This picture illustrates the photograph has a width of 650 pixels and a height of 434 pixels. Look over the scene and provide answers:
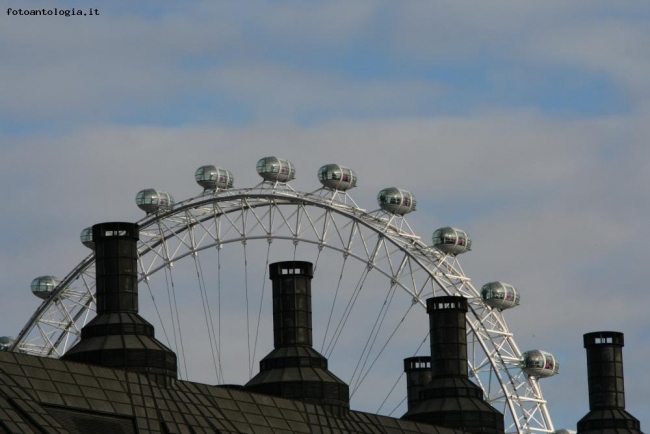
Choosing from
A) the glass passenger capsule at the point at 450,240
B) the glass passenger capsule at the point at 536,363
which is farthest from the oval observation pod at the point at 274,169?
the glass passenger capsule at the point at 536,363

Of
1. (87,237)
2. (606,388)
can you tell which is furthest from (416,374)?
(87,237)

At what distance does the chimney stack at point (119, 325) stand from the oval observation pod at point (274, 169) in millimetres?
39328

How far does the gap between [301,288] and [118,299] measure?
9939mm

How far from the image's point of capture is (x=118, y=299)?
77875 mm

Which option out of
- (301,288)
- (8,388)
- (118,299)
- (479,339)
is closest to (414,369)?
(479,339)

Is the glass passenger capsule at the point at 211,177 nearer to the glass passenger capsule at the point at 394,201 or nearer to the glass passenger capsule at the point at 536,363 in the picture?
the glass passenger capsule at the point at 394,201

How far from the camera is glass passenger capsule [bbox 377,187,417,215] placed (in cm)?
11925

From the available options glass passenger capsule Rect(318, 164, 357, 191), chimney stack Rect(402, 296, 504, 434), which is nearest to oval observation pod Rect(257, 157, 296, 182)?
glass passenger capsule Rect(318, 164, 357, 191)

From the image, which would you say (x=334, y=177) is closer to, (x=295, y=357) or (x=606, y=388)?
(x=606, y=388)

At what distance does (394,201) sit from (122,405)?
5091cm

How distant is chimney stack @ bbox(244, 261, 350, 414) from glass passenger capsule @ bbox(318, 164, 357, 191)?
108 feet

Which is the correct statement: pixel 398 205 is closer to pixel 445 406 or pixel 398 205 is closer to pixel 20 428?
pixel 445 406

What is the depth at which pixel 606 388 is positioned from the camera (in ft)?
323

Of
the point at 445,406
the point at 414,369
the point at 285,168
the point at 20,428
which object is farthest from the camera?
the point at 285,168
